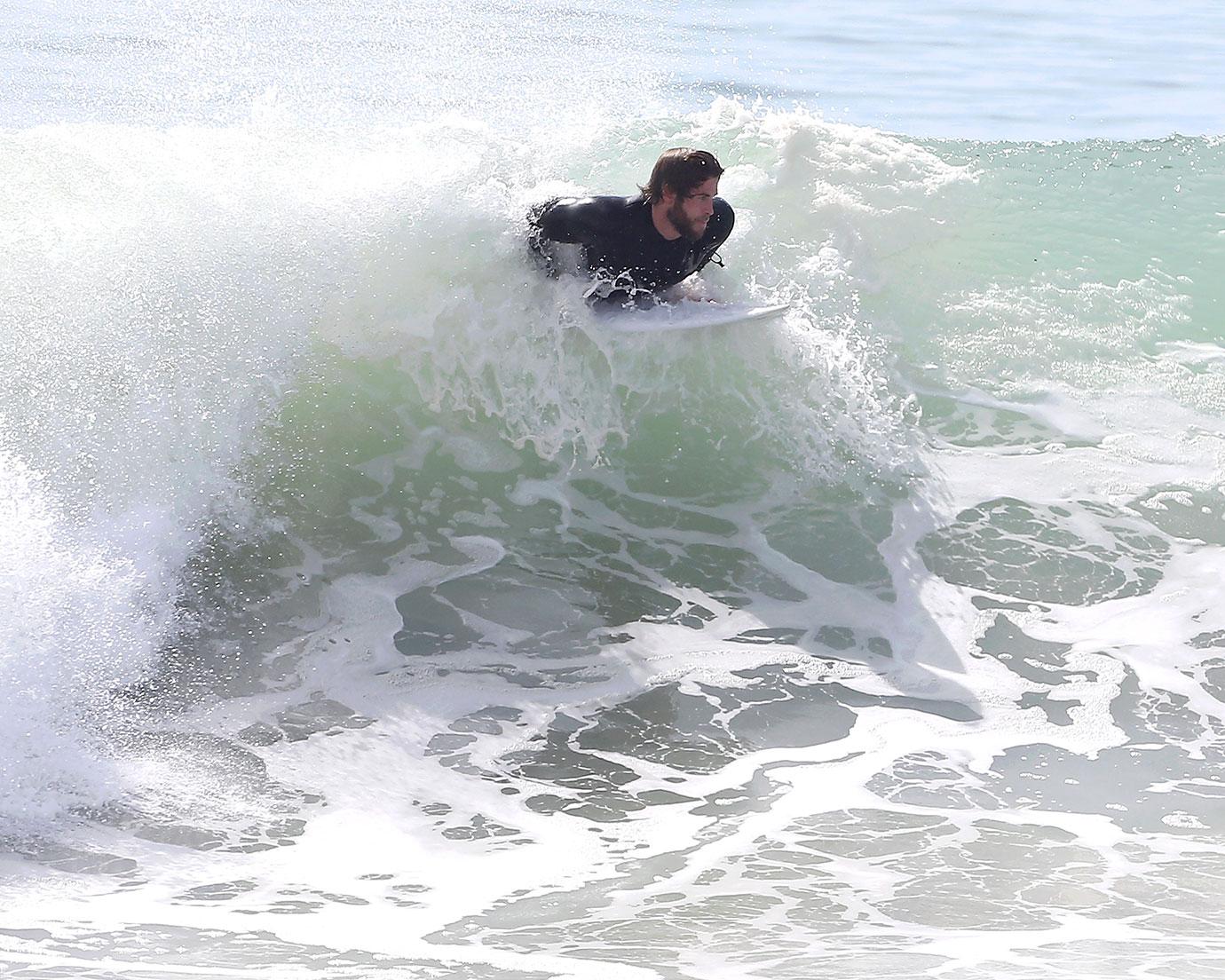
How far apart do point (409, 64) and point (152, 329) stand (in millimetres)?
8445

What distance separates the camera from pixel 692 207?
18.4ft

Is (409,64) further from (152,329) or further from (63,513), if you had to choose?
(63,513)

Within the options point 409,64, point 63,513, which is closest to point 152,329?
point 63,513

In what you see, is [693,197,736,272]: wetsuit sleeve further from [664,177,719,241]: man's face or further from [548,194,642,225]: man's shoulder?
[548,194,642,225]: man's shoulder

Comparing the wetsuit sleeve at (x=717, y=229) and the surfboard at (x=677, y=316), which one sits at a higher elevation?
the wetsuit sleeve at (x=717, y=229)

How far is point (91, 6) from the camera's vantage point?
1652cm

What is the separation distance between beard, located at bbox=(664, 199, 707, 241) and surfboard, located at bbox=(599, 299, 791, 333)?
1.45ft

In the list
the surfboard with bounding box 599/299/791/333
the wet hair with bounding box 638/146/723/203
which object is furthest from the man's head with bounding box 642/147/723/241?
the surfboard with bounding box 599/299/791/333

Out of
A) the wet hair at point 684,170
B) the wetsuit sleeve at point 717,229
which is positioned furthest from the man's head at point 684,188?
the wetsuit sleeve at point 717,229

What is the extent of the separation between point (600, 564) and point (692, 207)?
5.15ft

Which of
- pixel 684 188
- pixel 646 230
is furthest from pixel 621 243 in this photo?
pixel 684 188

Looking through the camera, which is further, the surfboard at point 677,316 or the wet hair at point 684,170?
the surfboard at point 677,316

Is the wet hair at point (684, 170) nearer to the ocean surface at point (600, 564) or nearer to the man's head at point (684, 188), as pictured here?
the man's head at point (684, 188)

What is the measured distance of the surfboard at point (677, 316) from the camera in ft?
20.0
